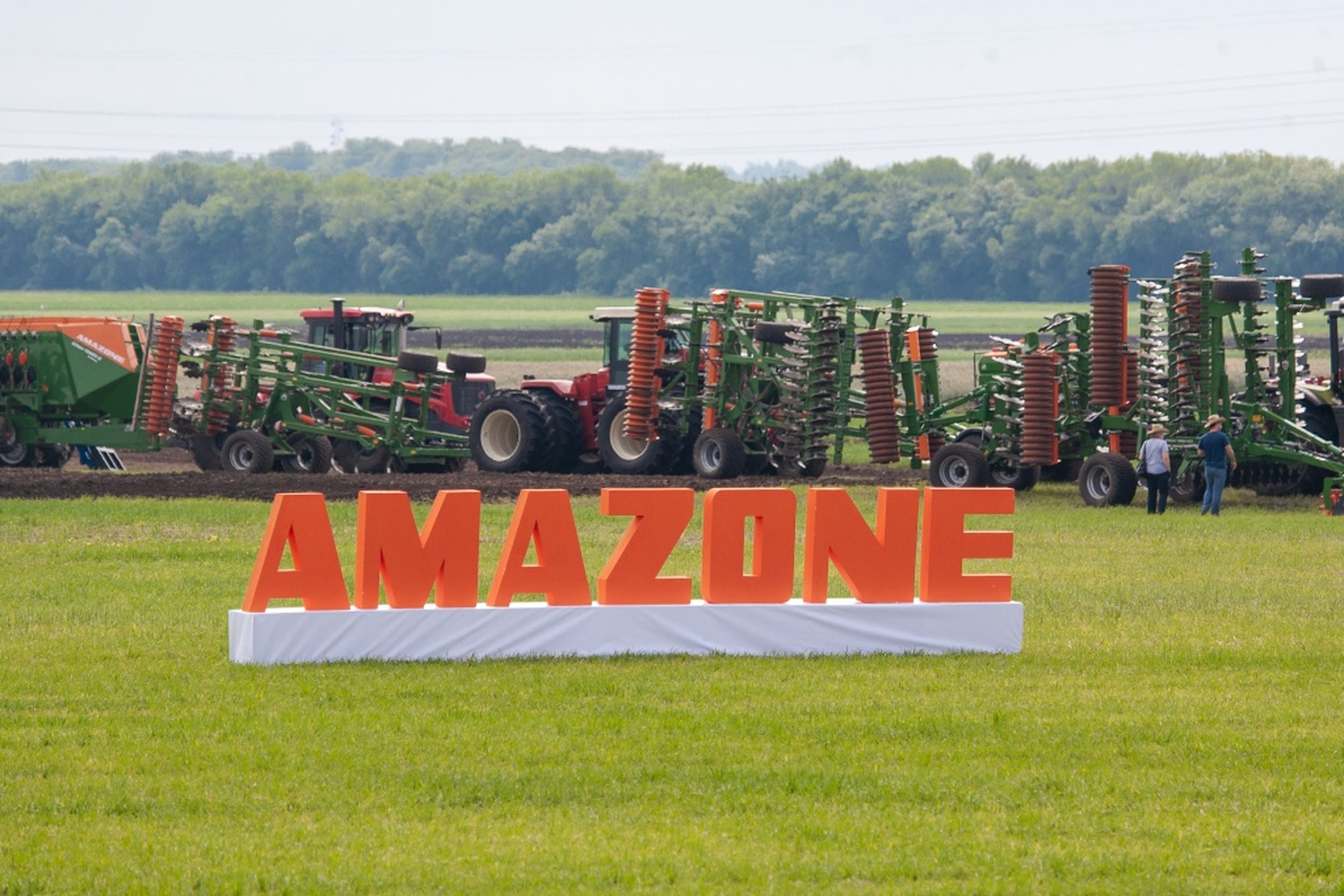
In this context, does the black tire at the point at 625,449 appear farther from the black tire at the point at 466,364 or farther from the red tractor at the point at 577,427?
the black tire at the point at 466,364

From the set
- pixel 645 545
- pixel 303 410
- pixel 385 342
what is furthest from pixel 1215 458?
pixel 385 342

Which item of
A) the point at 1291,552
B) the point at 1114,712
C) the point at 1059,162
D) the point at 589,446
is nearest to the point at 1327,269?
the point at 1059,162

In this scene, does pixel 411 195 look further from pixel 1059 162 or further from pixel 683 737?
pixel 683 737

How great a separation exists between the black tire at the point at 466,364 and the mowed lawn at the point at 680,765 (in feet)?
51.2

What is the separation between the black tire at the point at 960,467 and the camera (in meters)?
26.4

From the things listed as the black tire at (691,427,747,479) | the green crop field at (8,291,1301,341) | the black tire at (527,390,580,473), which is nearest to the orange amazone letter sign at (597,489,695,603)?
the black tire at (691,427,747,479)

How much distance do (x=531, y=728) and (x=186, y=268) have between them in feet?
339

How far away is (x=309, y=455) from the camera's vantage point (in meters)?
30.5

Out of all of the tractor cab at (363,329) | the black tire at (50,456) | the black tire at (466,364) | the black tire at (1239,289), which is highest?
the black tire at (1239,289)

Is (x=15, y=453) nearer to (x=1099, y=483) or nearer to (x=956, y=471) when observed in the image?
(x=956, y=471)

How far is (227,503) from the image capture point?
79.5ft

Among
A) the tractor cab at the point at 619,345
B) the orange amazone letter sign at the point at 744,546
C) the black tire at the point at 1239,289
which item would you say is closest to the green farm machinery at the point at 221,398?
the tractor cab at the point at 619,345

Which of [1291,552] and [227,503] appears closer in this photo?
[1291,552]

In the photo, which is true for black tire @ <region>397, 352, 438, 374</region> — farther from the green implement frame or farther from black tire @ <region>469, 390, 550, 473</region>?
black tire @ <region>469, 390, 550, 473</region>
